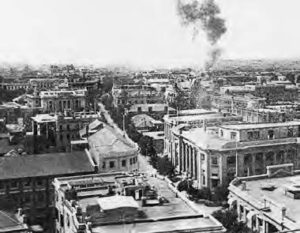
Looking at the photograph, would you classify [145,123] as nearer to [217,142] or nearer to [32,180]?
[217,142]

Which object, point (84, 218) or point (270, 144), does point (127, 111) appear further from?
point (84, 218)

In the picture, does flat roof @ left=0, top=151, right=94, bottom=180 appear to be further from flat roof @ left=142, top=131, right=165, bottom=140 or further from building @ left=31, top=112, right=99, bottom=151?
flat roof @ left=142, top=131, right=165, bottom=140

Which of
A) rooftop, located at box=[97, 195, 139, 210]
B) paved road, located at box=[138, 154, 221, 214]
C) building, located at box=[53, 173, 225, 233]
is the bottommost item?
paved road, located at box=[138, 154, 221, 214]

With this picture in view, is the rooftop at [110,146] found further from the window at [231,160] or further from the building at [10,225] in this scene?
the building at [10,225]

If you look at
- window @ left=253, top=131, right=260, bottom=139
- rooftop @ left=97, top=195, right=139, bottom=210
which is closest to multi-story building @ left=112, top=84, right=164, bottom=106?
window @ left=253, top=131, right=260, bottom=139

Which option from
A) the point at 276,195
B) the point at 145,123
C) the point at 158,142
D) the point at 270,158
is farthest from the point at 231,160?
the point at 145,123

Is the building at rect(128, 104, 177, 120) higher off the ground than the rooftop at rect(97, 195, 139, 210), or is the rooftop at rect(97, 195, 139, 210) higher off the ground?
the rooftop at rect(97, 195, 139, 210)
